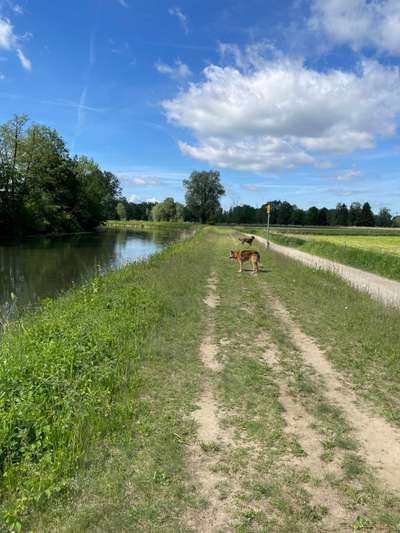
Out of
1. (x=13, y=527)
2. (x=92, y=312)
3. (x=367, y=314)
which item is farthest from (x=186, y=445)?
(x=367, y=314)

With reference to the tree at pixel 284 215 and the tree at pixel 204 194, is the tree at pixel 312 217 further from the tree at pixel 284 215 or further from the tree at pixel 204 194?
the tree at pixel 204 194

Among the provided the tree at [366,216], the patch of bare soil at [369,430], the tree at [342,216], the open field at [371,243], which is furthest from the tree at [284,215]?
the patch of bare soil at [369,430]

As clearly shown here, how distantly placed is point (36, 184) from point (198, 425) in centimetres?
5714

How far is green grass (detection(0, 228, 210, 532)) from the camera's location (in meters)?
2.95

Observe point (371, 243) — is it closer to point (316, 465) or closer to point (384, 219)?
point (316, 465)

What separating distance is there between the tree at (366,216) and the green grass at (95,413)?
133 metres

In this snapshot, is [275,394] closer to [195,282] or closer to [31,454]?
[31,454]

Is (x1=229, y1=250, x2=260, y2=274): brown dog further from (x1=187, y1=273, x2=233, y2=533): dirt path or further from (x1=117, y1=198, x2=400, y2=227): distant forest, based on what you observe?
(x1=117, y1=198, x2=400, y2=227): distant forest

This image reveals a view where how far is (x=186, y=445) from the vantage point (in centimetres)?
365

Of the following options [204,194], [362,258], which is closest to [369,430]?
[362,258]

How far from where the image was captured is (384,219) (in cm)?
15350

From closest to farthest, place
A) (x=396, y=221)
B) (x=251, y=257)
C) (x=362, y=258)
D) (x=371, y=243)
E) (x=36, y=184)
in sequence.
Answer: (x=251, y=257) < (x=362, y=258) < (x=371, y=243) < (x=36, y=184) < (x=396, y=221)

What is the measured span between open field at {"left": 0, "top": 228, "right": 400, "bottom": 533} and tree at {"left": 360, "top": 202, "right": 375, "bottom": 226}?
131 m

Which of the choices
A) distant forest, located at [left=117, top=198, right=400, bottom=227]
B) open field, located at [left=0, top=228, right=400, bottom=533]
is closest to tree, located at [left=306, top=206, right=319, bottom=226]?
distant forest, located at [left=117, top=198, right=400, bottom=227]
